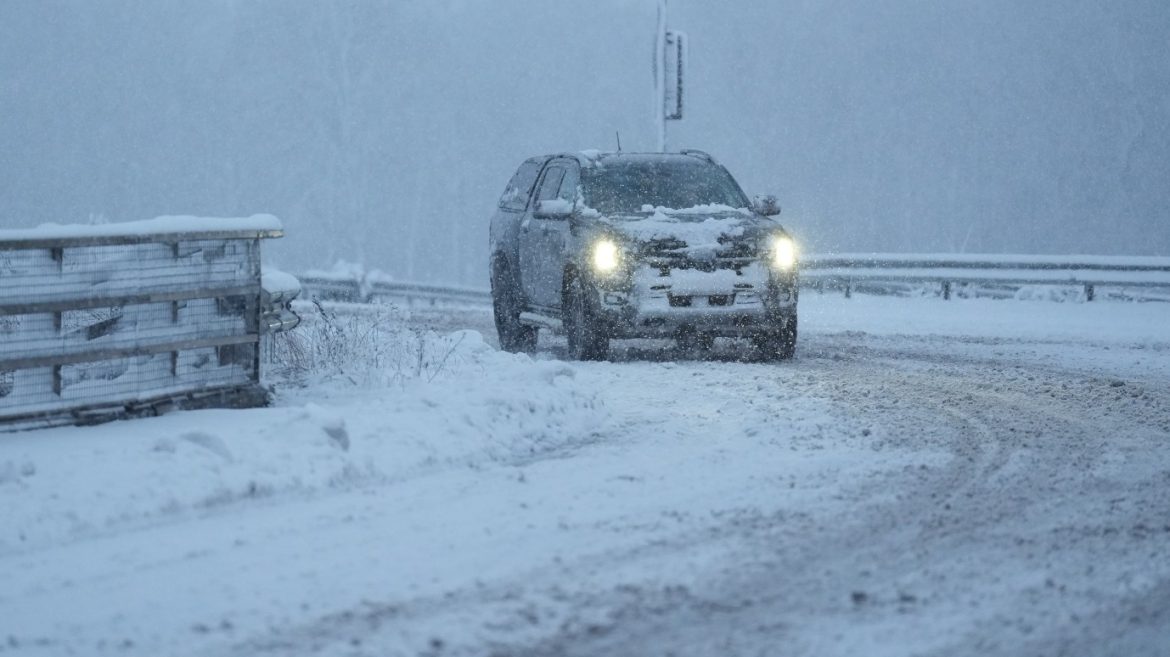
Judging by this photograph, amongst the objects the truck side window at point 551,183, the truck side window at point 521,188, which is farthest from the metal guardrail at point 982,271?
the truck side window at point 551,183

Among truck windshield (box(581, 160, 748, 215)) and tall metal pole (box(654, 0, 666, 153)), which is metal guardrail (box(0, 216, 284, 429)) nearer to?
truck windshield (box(581, 160, 748, 215))

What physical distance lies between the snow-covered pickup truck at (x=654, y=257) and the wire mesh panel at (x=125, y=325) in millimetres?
4758

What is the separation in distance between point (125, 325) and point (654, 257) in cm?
571

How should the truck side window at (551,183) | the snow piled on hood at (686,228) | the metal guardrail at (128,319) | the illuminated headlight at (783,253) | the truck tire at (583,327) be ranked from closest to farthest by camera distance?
the metal guardrail at (128,319), the snow piled on hood at (686,228), the truck tire at (583,327), the illuminated headlight at (783,253), the truck side window at (551,183)

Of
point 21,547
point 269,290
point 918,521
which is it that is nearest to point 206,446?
point 21,547

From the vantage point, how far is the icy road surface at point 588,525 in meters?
5.32

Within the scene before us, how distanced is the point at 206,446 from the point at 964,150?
7147 centimetres

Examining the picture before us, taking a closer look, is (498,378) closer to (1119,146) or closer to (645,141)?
(1119,146)

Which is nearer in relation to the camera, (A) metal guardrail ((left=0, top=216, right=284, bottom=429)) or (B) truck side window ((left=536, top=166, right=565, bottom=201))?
(A) metal guardrail ((left=0, top=216, right=284, bottom=429))

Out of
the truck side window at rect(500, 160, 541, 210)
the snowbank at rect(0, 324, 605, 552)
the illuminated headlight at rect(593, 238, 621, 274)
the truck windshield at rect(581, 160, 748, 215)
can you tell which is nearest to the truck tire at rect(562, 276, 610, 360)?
the illuminated headlight at rect(593, 238, 621, 274)

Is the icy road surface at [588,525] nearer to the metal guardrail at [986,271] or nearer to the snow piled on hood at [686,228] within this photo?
the snow piled on hood at [686,228]

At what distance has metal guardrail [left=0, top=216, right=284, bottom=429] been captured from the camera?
8734mm

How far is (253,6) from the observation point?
82125 millimetres

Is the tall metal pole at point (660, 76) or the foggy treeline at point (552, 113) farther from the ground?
the foggy treeline at point (552, 113)
